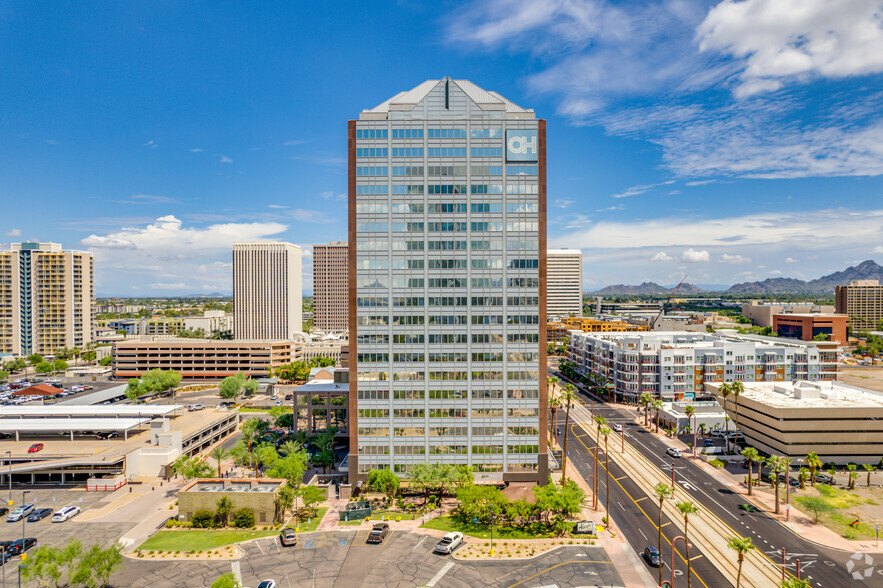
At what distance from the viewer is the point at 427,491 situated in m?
86.8

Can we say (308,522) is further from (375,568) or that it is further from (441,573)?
(441,573)

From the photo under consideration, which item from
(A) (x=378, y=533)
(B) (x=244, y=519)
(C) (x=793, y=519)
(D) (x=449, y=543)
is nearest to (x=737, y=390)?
(C) (x=793, y=519)

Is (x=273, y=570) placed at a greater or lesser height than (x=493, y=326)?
lesser

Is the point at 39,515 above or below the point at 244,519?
below

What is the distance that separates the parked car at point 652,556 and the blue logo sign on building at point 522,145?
68077 mm

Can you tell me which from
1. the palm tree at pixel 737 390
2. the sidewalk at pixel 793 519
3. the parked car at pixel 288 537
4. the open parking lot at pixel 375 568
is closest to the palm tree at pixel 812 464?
the sidewalk at pixel 793 519

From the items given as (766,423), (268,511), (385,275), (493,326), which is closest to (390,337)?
(385,275)

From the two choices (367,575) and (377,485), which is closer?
(367,575)

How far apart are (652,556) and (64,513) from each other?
308 feet

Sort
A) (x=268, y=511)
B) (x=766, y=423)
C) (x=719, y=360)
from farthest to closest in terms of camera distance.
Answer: (x=719, y=360) < (x=766, y=423) < (x=268, y=511)

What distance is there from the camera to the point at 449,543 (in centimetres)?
6912

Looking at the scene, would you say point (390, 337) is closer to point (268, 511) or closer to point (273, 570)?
point (268, 511)

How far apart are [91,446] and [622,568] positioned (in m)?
112

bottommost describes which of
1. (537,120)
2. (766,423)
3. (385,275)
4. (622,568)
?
(622,568)
